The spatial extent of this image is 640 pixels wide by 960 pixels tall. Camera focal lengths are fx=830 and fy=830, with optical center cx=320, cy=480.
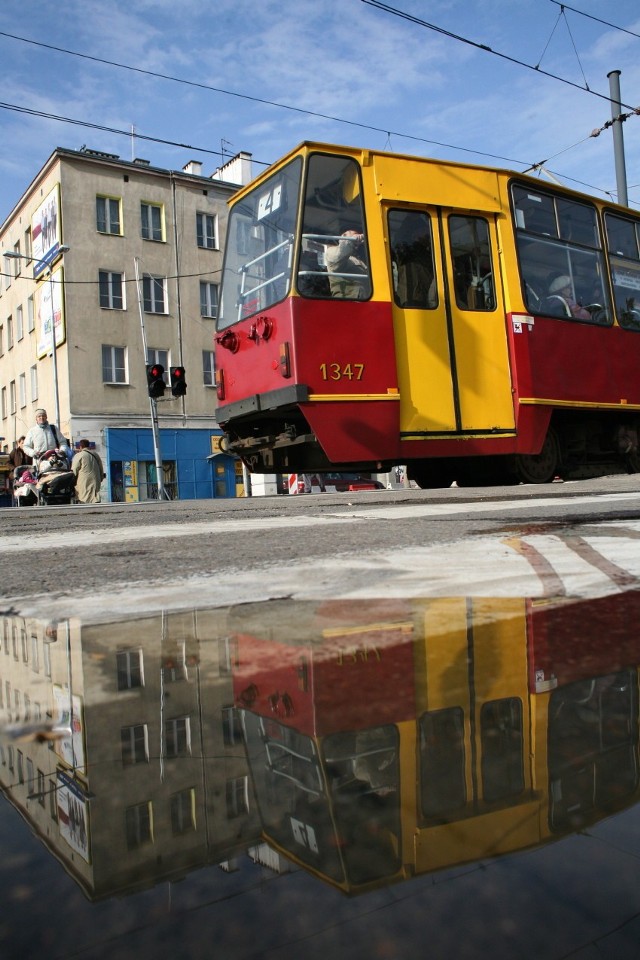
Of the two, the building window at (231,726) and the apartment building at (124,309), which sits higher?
the apartment building at (124,309)

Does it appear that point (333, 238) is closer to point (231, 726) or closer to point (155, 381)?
point (231, 726)

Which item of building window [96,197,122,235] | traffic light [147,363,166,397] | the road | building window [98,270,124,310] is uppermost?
building window [96,197,122,235]

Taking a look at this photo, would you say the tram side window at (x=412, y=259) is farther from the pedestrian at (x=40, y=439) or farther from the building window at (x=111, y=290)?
the building window at (x=111, y=290)

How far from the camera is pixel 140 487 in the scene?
27.5 metres

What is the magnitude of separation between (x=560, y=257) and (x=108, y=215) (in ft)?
77.1

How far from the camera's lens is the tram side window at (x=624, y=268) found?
806 cm

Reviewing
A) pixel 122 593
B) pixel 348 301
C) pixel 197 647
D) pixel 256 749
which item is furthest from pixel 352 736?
pixel 348 301

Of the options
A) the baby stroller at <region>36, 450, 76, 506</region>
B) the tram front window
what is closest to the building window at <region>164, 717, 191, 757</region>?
the tram front window

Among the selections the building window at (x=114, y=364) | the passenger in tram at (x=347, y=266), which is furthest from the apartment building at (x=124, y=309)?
the passenger in tram at (x=347, y=266)

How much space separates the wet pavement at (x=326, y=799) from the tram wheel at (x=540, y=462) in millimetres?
6086

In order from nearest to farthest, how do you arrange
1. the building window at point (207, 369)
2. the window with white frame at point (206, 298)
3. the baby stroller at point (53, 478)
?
the baby stroller at point (53, 478) → the building window at point (207, 369) → the window with white frame at point (206, 298)

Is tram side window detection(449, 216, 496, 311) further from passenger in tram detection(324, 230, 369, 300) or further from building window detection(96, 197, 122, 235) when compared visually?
building window detection(96, 197, 122, 235)

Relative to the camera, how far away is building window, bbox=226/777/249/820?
70cm

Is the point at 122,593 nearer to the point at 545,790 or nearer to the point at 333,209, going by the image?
the point at 545,790
